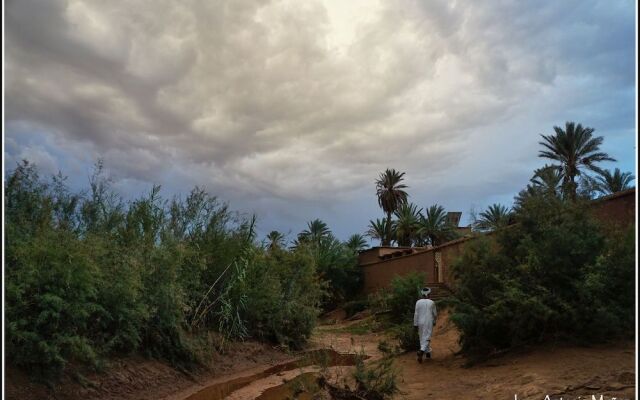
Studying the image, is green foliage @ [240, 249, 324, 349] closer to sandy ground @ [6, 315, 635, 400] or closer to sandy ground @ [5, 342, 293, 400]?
sandy ground @ [5, 342, 293, 400]

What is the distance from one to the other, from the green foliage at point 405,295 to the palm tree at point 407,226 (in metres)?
30.0

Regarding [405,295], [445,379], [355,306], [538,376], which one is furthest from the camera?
[355,306]

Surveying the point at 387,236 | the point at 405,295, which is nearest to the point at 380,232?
the point at 387,236

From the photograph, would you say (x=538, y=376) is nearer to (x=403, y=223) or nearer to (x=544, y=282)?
(x=544, y=282)

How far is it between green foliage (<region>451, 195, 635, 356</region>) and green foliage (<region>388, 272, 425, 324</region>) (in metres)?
→ 10.7

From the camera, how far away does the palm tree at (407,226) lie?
5478 cm

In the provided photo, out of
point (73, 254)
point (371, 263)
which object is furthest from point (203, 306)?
point (371, 263)

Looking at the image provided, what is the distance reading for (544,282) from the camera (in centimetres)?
1113

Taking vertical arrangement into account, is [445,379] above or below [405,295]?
below

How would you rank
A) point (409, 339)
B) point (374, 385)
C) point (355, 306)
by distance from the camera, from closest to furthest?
point (374, 385) → point (409, 339) → point (355, 306)

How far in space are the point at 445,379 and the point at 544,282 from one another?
2.80 metres

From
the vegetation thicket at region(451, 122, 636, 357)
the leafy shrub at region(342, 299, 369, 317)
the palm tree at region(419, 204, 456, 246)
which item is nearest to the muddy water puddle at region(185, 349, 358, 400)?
the vegetation thicket at region(451, 122, 636, 357)

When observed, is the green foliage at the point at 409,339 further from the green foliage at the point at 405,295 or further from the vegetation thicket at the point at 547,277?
the green foliage at the point at 405,295

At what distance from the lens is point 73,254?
31.8 feet
